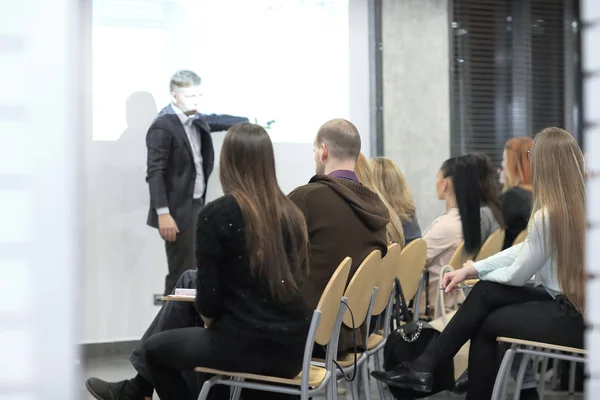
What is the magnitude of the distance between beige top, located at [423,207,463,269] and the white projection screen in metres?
1.72

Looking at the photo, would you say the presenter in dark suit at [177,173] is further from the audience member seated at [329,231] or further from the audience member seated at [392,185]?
the audience member seated at [329,231]

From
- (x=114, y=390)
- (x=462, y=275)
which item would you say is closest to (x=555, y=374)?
(x=462, y=275)

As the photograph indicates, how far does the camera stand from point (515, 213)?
4551 millimetres

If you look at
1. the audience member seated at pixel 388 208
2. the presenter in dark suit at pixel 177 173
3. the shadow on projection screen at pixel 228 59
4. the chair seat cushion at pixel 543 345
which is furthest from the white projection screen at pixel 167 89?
the chair seat cushion at pixel 543 345

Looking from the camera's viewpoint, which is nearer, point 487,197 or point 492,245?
point 492,245

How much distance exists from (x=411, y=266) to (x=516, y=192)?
54.2 inches

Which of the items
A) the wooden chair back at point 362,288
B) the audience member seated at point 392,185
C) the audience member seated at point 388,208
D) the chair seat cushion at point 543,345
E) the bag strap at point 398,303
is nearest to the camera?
the wooden chair back at point 362,288

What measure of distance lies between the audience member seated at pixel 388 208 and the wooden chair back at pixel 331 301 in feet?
3.97

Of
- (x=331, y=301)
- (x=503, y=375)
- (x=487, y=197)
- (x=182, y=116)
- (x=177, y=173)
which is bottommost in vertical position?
(x=503, y=375)

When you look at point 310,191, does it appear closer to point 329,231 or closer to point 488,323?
point 329,231

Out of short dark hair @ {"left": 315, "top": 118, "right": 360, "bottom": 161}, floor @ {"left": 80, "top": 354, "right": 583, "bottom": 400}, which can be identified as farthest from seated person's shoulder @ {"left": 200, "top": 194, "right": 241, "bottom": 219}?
floor @ {"left": 80, "top": 354, "right": 583, "bottom": 400}

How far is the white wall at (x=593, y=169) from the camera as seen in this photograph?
117cm

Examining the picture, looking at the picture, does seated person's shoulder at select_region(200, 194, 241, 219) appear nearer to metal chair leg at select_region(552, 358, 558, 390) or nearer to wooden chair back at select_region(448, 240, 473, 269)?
wooden chair back at select_region(448, 240, 473, 269)

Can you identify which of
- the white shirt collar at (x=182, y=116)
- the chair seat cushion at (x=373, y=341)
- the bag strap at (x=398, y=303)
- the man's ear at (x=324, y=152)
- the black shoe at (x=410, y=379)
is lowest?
the black shoe at (x=410, y=379)
